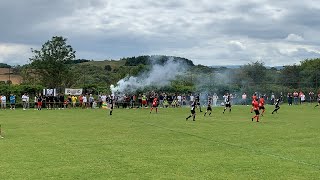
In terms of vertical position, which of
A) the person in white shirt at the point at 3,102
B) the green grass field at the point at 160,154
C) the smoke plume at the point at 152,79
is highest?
the smoke plume at the point at 152,79

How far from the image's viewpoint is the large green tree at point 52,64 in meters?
58.2

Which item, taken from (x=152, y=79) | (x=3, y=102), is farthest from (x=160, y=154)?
(x=152, y=79)

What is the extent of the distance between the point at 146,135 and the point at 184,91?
37.6 metres

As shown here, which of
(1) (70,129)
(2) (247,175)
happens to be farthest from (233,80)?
(2) (247,175)

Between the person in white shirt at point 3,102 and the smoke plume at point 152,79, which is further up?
the smoke plume at point 152,79

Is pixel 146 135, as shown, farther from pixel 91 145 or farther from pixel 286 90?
pixel 286 90

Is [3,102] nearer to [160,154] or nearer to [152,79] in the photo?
[152,79]

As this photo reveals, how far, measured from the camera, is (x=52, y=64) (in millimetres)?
58469

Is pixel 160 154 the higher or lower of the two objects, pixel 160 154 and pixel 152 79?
the lower

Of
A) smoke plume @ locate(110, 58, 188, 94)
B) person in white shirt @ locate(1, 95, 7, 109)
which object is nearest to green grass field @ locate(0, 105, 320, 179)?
person in white shirt @ locate(1, 95, 7, 109)

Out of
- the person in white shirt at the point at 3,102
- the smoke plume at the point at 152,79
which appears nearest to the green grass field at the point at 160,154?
the person in white shirt at the point at 3,102

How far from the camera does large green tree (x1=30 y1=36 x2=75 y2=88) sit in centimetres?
5825

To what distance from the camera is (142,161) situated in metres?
13.9

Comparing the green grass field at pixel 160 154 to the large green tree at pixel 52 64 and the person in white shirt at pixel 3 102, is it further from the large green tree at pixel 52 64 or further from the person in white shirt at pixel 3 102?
the large green tree at pixel 52 64
